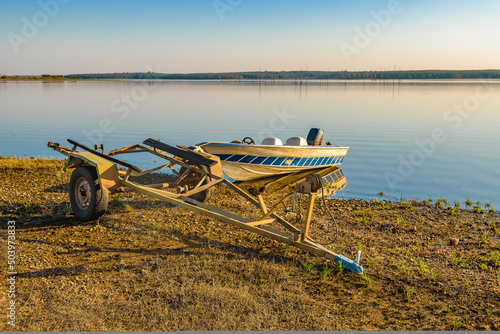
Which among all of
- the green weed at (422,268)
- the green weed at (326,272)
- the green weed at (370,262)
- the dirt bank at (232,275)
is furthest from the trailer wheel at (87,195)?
the green weed at (422,268)

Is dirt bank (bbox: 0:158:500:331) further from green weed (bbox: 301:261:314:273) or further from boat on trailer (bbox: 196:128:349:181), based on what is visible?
boat on trailer (bbox: 196:128:349:181)

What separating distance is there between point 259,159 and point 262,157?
11 cm

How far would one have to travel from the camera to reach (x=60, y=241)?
306 inches

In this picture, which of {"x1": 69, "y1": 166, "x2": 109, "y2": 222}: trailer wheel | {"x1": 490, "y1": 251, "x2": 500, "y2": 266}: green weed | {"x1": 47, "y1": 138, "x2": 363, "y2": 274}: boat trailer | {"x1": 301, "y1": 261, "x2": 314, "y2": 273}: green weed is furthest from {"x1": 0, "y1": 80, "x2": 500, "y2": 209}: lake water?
{"x1": 69, "y1": 166, "x2": 109, "y2": 222}: trailer wheel

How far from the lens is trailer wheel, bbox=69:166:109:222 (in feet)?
27.8

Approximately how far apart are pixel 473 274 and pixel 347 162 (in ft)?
47.3

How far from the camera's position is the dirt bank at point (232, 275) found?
509 centimetres

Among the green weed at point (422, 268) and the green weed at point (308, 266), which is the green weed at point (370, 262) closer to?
the green weed at point (422, 268)

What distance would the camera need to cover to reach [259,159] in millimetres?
12297

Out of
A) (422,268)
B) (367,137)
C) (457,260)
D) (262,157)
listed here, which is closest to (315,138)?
(262,157)

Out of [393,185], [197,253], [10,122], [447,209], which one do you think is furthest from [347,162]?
[10,122]

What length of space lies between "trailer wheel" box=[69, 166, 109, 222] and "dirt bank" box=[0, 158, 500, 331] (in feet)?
0.87

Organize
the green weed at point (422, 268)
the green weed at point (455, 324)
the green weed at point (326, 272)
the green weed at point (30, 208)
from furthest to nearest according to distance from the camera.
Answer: the green weed at point (30, 208) < the green weed at point (422, 268) < the green weed at point (326, 272) < the green weed at point (455, 324)

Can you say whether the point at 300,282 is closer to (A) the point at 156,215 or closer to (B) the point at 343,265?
(B) the point at 343,265
